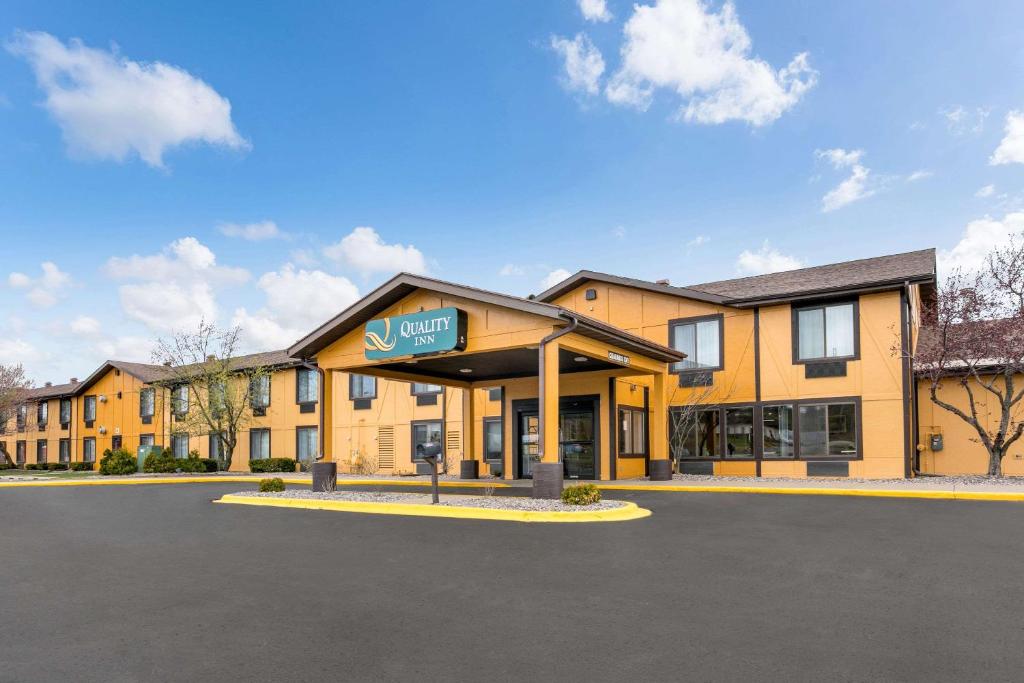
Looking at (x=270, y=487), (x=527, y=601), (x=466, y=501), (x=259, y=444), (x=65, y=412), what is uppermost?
(x=65, y=412)

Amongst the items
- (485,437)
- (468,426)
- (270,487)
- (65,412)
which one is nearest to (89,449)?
(65,412)

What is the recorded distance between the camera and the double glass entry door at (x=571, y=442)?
2039 centimetres

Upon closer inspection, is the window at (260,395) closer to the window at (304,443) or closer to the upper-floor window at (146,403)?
the window at (304,443)

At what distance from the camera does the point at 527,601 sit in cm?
589

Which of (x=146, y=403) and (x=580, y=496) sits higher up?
(x=146, y=403)

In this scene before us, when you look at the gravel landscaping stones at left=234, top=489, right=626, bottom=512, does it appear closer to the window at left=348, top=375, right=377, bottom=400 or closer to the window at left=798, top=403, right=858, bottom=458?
the window at left=798, top=403, right=858, bottom=458

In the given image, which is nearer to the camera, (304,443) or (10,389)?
(304,443)

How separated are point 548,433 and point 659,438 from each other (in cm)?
651

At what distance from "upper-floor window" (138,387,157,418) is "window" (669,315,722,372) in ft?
93.6

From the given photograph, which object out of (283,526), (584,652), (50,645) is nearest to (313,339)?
(283,526)

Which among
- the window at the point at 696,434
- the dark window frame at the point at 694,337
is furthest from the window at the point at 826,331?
the window at the point at 696,434

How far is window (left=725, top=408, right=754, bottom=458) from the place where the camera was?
2069 centimetres

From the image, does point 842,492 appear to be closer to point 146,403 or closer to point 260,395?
point 260,395

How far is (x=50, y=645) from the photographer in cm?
483
